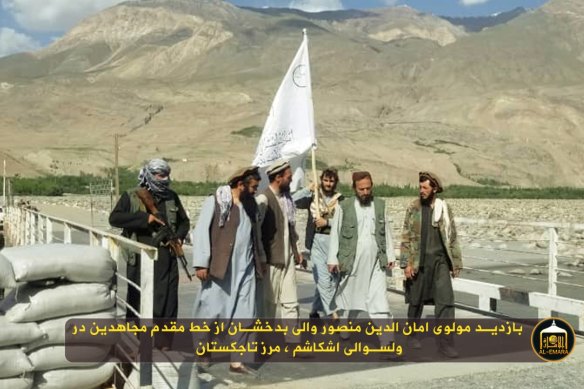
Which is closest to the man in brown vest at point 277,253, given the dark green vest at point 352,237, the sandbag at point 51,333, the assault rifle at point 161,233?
the dark green vest at point 352,237

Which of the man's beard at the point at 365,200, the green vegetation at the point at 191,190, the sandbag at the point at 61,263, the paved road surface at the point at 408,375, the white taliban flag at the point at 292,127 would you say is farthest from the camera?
the green vegetation at the point at 191,190

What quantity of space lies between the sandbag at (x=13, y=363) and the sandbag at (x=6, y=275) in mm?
332

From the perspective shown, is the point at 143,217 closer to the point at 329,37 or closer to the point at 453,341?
the point at 453,341

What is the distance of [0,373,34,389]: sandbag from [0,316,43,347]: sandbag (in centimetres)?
17

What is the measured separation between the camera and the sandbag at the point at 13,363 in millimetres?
4133

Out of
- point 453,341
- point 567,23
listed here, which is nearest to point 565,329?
point 453,341

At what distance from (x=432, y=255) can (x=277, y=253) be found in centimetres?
118

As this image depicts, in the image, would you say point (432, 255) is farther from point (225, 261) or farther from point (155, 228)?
point (155, 228)

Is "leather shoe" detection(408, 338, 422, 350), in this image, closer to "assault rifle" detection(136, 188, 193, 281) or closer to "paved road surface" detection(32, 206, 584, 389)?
"paved road surface" detection(32, 206, 584, 389)

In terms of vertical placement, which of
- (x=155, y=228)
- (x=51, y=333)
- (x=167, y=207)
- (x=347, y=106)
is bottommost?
(x=51, y=333)

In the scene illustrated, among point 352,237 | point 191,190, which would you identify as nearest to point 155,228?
point 352,237

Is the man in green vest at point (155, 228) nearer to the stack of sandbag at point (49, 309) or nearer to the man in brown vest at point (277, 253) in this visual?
the man in brown vest at point (277, 253)

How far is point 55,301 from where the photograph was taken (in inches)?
175

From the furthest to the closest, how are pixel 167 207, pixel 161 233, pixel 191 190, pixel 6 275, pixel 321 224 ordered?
1. pixel 191 190
2. pixel 321 224
3. pixel 167 207
4. pixel 161 233
5. pixel 6 275
